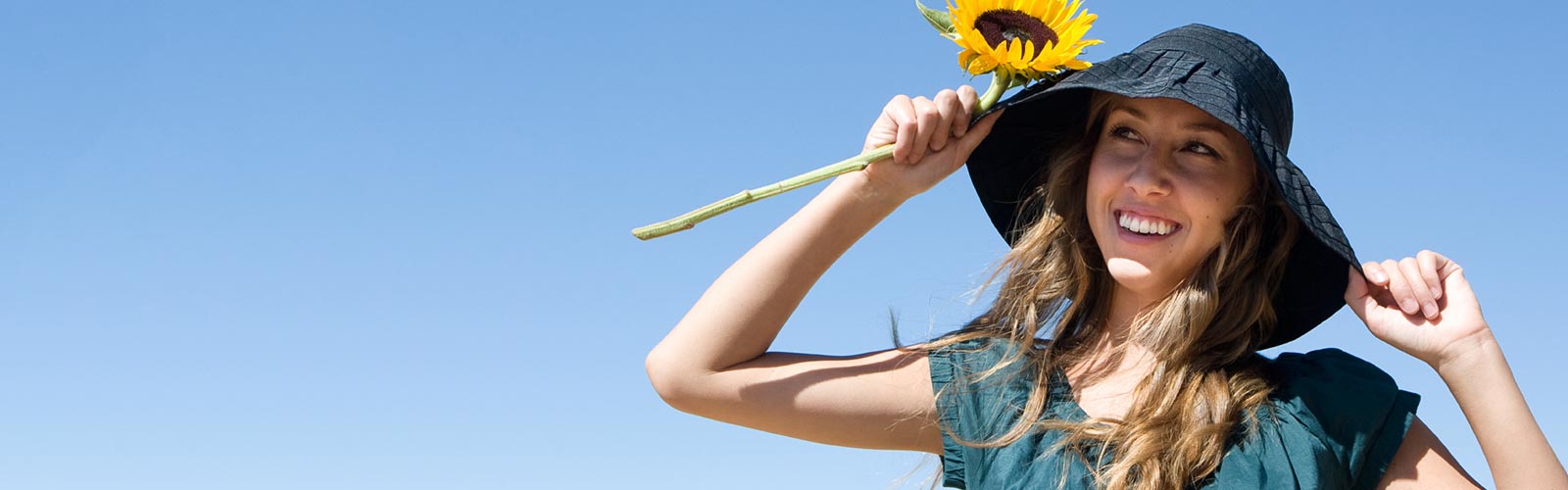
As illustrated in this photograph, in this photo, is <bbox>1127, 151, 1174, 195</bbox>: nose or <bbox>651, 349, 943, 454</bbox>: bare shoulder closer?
<bbox>1127, 151, 1174, 195</bbox>: nose

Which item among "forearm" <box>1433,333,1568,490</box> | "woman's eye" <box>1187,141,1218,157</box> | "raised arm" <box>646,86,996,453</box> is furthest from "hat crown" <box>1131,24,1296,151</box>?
"forearm" <box>1433,333,1568,490</box>

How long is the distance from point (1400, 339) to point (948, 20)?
121 cm

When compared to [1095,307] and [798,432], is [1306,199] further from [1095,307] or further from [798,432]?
[798,432]

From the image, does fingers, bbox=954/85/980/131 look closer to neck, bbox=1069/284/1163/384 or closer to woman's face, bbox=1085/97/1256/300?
woman's face, bbox=1085/97/1256/300

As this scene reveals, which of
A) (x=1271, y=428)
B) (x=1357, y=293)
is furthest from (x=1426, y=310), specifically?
(x=1271, y=428)

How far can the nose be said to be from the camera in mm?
3639

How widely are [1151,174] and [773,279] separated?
35.2 inches

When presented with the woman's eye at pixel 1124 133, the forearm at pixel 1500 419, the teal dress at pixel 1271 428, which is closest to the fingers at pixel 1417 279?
the forearm at pixel 1500 419

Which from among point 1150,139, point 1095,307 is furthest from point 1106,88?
point 1095,307

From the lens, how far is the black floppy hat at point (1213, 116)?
140 inches

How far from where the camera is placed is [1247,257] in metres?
3.79

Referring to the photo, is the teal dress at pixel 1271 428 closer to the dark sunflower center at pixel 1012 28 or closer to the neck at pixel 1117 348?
the neck at pixel 1117 348

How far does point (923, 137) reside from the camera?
12.0 ft

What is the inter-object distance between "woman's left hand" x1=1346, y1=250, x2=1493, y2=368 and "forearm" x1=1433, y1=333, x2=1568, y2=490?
1.2 inches
